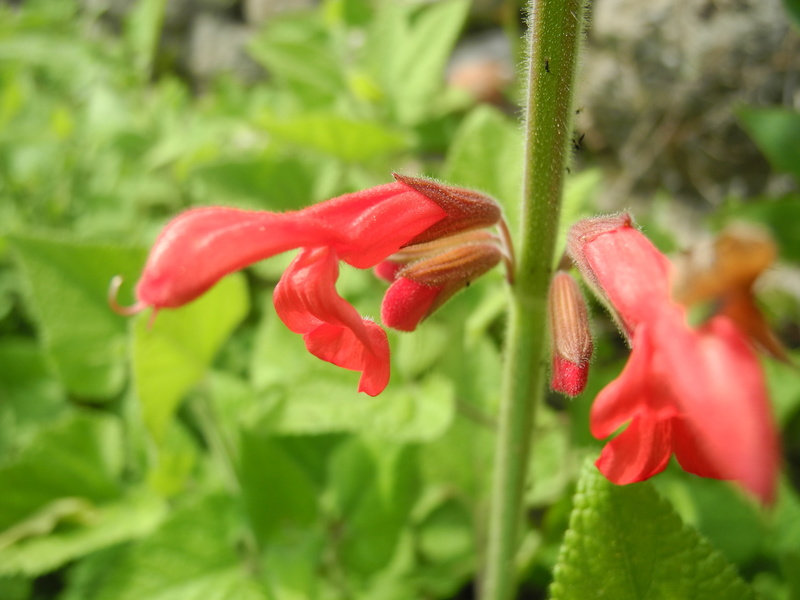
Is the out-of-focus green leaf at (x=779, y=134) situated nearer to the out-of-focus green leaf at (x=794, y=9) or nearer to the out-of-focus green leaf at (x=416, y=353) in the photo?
the out-of-focus green leaf at (x=794, y=9)

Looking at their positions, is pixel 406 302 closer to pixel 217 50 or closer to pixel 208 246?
pixel 208 246

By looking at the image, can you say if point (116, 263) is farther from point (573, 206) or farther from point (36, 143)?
point (36, 143)

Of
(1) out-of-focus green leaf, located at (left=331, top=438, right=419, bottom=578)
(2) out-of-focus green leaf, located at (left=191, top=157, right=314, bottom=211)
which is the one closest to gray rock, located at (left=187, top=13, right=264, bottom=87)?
(2) out-of-focus green leaf, located at (left=191, top=157, right=314, bottom=211)

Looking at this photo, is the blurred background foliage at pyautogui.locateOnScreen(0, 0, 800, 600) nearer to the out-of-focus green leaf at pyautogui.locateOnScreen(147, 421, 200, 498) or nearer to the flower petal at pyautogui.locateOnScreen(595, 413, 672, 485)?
the out-of-focus green leaf at pyautogui.locateOnScreen(147, 421, 200, 498)

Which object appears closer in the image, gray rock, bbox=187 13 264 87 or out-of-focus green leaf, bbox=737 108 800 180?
out-of-focus green leaf, bbox=737 108 800 180

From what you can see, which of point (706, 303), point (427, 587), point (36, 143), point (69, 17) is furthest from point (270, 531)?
point (69, 17)

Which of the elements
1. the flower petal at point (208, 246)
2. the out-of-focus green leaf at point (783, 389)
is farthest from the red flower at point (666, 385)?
the out-of-focus green leaf at point (783, 389)

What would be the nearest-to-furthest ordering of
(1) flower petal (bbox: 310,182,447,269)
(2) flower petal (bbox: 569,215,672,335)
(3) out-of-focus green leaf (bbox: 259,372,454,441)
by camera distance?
(2) flower petal (bbox: 569,215,672,335), (1) flower petal (bbox: 310,182,447,269), (3) out-of-focus green leaf (bbox: 259,372,454,441)
